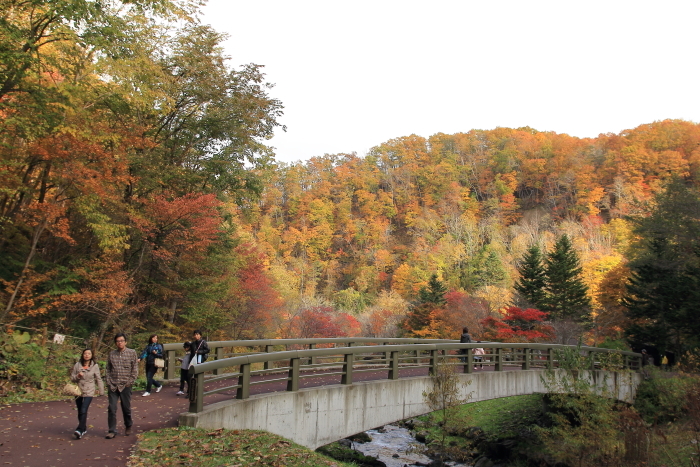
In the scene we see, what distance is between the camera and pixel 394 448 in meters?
20.2

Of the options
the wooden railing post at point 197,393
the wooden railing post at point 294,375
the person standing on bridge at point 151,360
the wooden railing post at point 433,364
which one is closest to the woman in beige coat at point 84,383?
the wooden railing post at point 197,393

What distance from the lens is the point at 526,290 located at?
142 ft

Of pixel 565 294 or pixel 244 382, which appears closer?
pixel 244 382

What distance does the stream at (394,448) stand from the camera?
17.9 metres

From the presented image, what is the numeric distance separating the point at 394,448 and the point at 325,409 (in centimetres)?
1143

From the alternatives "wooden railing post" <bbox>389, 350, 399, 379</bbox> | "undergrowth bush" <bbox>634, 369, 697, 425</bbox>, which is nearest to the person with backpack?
"wooden railing post" <bbox>389, 350, 399, 379</bbox>

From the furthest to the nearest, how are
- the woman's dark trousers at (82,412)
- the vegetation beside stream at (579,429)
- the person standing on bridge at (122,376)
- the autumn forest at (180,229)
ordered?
1. the autumn forest at (180,229)
2. the vegetation beside stream at (579,429)
3. the person standing on bridge at (122,376)
4. the woman's dark trousers at (82,412)

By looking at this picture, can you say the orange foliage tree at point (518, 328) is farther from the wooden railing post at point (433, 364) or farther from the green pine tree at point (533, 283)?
the wooden railing post at point (433, 364)

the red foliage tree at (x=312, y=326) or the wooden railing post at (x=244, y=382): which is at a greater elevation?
the wooden railing post at (x=244, y=382)

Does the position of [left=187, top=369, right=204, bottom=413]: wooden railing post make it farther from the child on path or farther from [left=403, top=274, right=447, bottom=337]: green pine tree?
[left=403, top=274, right=447, bottom=337]: green pine tree

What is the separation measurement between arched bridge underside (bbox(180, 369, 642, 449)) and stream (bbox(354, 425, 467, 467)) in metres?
4.86

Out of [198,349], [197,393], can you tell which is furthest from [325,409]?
[197,393]

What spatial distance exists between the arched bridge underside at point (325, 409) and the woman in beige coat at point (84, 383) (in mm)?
1413

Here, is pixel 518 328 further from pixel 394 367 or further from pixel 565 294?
pixel 394 367
